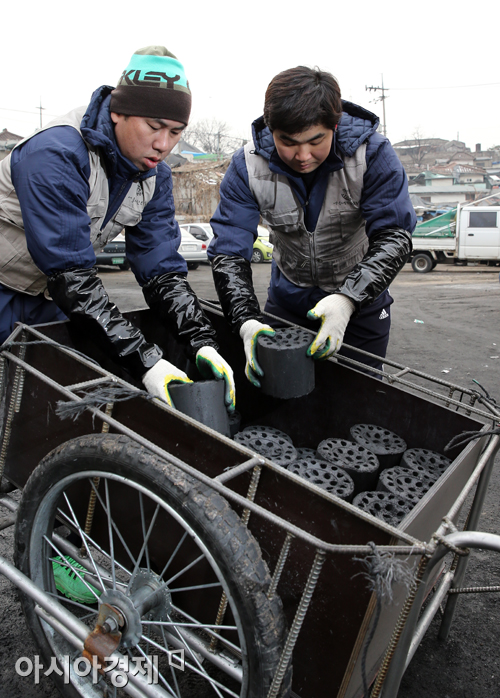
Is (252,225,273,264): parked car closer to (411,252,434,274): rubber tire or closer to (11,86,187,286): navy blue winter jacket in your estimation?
(411,252,434,274): rubber tire

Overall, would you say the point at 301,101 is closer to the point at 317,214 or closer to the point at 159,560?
the point at 317,214

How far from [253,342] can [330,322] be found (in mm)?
354

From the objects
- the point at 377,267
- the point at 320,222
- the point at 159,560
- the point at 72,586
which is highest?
the point at 320,222

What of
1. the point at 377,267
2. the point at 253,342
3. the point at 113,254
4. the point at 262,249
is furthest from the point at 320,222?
the point at 262,249

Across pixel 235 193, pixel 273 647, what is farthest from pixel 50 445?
pixel 235 193

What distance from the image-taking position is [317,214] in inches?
100

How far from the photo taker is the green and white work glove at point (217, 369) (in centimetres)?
212

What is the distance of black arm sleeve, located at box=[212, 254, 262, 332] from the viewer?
98.7 inches

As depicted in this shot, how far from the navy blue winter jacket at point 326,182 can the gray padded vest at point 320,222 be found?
0.14 ft

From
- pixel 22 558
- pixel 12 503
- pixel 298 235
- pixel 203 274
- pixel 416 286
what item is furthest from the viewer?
pixel 203 274

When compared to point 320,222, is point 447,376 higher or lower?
lower

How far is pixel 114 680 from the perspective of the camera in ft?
4.60

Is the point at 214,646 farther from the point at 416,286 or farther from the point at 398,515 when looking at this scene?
the point at 416,286

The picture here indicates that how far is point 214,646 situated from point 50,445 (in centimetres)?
85
